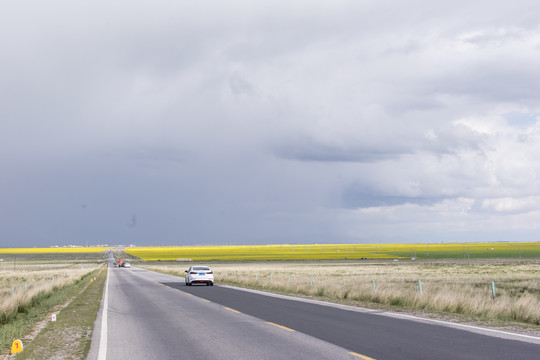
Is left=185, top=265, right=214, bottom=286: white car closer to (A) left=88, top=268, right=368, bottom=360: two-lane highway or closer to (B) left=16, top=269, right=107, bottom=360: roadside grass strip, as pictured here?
(B) left=16, top=269, right=107, bottom=360: roadside grass strip

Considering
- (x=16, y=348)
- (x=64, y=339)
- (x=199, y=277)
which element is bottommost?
(x=199, y=277)

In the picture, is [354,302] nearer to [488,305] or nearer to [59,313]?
[488,305]

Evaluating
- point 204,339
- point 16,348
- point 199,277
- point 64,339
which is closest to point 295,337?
point 204,339

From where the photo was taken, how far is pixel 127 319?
49.6ft

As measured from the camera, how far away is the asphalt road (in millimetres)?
8922

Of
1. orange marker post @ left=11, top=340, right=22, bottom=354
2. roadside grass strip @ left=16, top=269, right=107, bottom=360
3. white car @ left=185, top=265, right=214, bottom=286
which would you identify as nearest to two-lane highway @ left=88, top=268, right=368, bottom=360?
roadside grass strip @ left=16, top=269, right=107, bottom=360

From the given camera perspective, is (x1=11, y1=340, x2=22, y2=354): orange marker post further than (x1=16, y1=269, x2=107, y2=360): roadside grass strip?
No

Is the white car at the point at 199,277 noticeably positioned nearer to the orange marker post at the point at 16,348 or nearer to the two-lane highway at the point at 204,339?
the two-lane highway at the point at 204,339

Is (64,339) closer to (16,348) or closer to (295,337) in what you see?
(16,348)

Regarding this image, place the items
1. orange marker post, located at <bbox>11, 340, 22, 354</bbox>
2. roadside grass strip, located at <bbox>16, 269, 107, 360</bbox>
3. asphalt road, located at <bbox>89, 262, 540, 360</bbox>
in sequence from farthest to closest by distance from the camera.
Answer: roadside grass strip, located at <bbox>16, 269, 107, 360</bbox> → orange marker post, located at <bbox>11, 340, 22, 354</bbox> → asphalt road, located at <bbox>89, 262, 540, 360</bbox>

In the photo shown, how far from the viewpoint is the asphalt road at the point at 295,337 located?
892 centimetres

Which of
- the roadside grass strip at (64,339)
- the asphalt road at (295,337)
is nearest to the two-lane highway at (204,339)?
the asphalt road at (295,337)

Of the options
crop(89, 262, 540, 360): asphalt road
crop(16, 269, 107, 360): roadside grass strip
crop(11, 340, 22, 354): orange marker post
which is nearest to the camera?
crop(89, 262, 540, 360): asphalt road

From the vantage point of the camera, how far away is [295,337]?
35.4 ft
